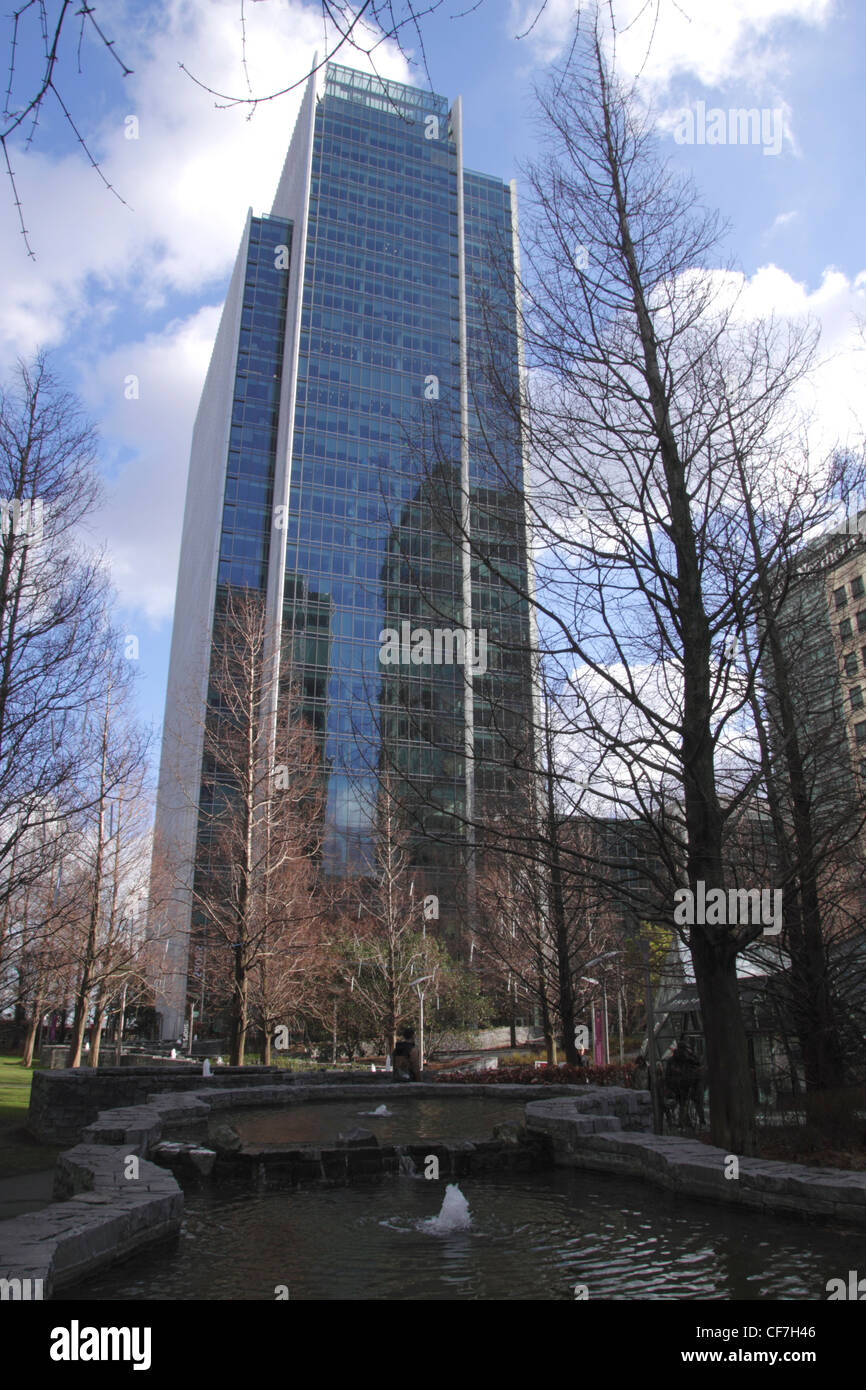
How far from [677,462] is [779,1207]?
664 cm

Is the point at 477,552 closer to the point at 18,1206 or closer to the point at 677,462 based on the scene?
the point at 677,462

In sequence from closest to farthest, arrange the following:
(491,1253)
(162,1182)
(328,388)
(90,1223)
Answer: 1. (90,1223)
2. (491,1253)
3. (162,1182)
4. (328,388)

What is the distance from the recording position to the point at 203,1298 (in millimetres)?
4668

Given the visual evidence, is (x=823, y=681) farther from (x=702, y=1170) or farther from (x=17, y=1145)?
(x=17, y=1145)

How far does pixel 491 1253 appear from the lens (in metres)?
5.57

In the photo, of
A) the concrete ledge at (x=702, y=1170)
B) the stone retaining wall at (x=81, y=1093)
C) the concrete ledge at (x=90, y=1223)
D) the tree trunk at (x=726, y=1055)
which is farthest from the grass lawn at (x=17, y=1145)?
the tree trunk at (x=726, y=1055)

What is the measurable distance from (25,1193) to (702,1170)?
614 centimetres

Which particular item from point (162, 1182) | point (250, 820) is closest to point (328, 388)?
point (250, 820)

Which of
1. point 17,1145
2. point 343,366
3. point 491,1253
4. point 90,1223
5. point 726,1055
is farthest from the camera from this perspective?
point 343,366

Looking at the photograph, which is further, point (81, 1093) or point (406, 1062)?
point (406, 1062)

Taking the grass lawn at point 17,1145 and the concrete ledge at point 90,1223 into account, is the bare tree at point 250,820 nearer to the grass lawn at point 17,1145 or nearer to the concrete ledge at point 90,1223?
the grass lawn at point 17,1145

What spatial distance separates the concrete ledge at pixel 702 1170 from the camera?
5.76m

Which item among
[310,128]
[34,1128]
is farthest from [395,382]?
[34,1128]

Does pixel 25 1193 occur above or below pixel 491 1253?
below
